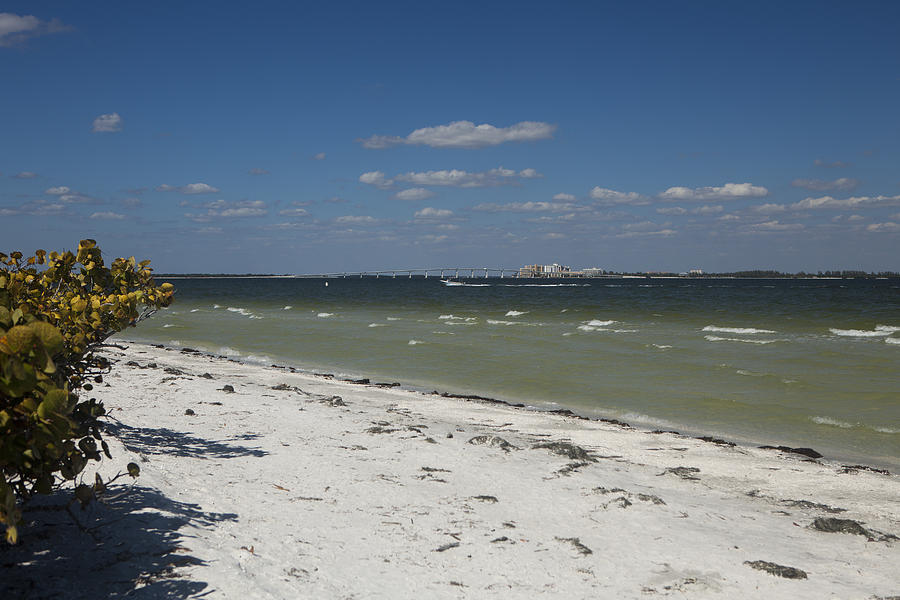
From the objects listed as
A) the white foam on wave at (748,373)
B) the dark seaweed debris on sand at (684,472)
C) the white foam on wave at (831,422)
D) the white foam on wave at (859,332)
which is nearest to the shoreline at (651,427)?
the white foam on wave at (831,422)

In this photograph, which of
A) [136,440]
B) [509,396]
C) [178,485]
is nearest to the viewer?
[178,485]

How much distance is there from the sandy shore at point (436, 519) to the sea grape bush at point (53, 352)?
0.66m

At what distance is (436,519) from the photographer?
4938 millimetres

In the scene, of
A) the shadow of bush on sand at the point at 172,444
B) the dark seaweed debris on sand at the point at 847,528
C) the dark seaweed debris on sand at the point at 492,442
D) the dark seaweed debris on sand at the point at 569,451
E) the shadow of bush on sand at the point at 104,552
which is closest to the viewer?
the shadow of bush on sand at the point at 104,552

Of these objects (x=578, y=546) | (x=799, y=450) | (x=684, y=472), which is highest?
(x=578, y=546)

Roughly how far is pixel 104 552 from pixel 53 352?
2.09m

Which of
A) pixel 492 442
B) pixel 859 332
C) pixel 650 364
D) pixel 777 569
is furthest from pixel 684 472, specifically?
pixel 859 332

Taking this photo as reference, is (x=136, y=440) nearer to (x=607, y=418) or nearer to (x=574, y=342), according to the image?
(x=607, y=418)

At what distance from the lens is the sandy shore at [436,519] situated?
12.3ft

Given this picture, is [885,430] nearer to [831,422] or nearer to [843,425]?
[843,425]

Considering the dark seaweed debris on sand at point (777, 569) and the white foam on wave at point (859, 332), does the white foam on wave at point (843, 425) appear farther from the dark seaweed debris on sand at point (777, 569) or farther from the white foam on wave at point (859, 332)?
the white foam on wave at point (859, 332)

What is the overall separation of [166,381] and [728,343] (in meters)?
21.2

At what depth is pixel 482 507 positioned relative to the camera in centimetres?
534

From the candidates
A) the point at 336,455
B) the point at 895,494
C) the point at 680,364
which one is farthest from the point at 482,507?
the point at 680,364
